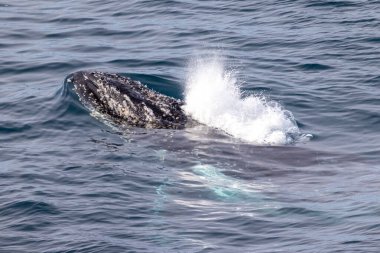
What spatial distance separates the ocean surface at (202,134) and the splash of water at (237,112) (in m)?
0.07

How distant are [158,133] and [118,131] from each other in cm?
113

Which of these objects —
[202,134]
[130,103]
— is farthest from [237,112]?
[130,103]

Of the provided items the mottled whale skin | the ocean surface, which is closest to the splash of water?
the ocean surface

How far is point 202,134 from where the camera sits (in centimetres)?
2453

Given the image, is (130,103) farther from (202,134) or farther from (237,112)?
(237,112)

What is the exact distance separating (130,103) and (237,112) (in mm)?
3142

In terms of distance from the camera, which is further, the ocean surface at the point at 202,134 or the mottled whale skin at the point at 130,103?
the mottled whale skin at the point at 130,103

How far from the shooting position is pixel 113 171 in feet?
72.3

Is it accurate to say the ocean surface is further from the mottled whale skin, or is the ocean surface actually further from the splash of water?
the mottled whale skin

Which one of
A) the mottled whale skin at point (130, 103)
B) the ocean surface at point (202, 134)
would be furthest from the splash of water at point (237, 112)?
the mottled whale skin at point (130, 103)

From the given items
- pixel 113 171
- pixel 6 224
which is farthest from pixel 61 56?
pixel 6 224

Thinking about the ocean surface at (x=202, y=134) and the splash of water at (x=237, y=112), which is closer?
the ocean surface at (x=202, y=134)

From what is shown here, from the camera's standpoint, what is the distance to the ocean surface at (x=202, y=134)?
18.5m

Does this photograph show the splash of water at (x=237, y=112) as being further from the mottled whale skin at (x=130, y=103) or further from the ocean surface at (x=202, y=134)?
the mottled whale skin at (x=130, y=103)
